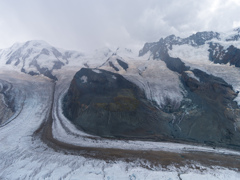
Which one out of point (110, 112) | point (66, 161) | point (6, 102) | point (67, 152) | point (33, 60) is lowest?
point (66, 161)

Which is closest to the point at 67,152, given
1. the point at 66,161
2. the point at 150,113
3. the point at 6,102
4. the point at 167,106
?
the point at 66,161

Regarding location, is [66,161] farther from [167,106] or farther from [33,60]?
[33,60]

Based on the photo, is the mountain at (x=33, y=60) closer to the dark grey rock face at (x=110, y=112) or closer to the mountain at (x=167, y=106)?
the dark grey rock face at (x=110, y=112)

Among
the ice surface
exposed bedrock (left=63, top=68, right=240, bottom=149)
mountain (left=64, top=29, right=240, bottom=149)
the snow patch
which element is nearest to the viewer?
the ice surface

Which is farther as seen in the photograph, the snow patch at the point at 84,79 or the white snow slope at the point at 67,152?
the snow patch at the point at 84,79

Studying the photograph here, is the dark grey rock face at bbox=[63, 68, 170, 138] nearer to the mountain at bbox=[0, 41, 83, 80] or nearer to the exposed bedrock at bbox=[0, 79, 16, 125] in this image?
the exposed bedrock at bbox=[0, 79, 16, 125]

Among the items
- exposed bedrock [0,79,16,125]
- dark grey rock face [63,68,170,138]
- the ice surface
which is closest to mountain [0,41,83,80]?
exposed bedrock [0,79,16,125]

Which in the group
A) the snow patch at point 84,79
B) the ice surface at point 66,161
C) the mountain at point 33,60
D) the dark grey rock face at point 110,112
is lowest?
the ice surface at point 66,161

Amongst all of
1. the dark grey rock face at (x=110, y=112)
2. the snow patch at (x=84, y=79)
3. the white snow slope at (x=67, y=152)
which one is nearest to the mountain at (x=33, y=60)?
the snow patch at (x=84, y=79)
